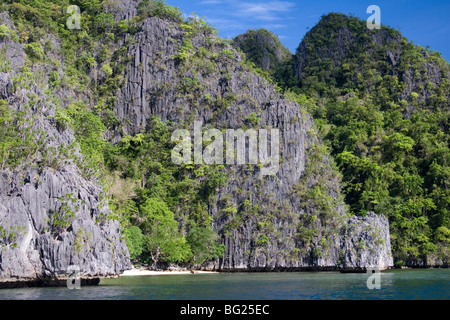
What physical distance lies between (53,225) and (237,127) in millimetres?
41558

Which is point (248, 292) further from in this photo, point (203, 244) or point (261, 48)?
point (261, 48)

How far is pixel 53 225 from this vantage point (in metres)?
39.0

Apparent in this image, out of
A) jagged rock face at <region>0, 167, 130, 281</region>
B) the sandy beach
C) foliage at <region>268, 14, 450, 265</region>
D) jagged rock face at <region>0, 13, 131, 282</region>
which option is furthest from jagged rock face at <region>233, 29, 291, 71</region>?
jagged rock face at <region>0, 167, 130, 281</region>

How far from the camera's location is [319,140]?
80.1m

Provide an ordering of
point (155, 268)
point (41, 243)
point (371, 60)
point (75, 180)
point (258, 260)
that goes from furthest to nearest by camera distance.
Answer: point (371, 60) < point (258, 260) < point (155, 268) < point (75, 180) < point (41, 243)

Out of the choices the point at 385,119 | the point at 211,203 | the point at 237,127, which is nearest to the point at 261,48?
the point at 385,119

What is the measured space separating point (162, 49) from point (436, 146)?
151ft

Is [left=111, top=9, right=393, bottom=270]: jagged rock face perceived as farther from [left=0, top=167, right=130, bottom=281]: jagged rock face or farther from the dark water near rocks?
[left=0, top=167, right=130, bottom=281]: jagged rock face

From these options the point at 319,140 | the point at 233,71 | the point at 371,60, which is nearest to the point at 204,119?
the point at 233,71
